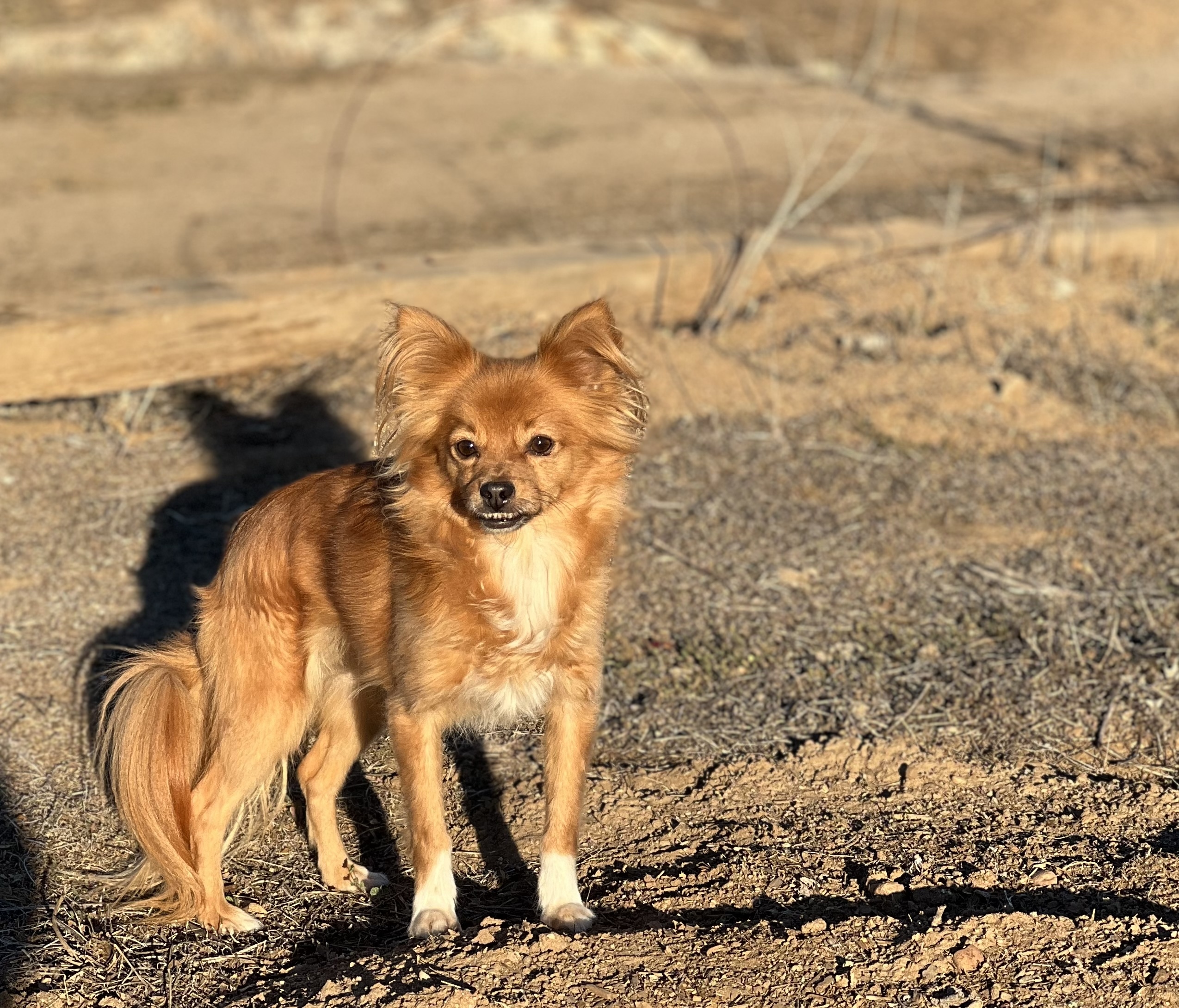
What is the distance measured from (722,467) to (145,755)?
3.46 meters

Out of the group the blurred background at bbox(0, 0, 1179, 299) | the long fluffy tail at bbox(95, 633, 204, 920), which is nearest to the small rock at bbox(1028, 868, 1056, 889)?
the long fluffy tail at bbox(95, 633, 204, 920)

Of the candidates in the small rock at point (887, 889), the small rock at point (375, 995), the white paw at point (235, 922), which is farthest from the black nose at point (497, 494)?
the small rock at point (887, 889)

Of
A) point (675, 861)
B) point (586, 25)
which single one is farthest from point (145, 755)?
point (586, 25)

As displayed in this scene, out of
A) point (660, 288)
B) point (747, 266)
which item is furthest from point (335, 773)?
point (747, 266)

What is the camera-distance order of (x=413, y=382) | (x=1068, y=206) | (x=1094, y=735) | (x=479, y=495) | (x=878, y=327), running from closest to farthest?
(x=479, y=495) < (x=413, y=382) < (x=1094, y=735) < (x=878, y=327) < (x=1068, y=206)

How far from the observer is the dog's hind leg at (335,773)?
4258 millimetres

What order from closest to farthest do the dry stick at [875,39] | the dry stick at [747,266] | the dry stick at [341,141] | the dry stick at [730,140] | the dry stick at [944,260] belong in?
the dry stick at [747,266] < the dry stick at [944,260] < the dry stick at [730,140] < the dry stick at [341,141] < the dry stick at [875,39]

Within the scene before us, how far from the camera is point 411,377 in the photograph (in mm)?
4086

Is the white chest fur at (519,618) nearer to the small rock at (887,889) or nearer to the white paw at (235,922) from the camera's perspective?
the white paw at (235,922)

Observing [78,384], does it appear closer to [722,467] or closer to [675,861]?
[722,467]

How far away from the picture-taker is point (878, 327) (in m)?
8.04

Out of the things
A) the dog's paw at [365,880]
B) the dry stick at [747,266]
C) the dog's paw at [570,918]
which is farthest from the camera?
the dry stick at [747,266]

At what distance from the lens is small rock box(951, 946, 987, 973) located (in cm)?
339

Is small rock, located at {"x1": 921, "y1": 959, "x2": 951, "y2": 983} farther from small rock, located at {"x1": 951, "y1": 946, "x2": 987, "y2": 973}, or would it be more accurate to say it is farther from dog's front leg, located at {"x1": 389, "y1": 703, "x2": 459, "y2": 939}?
dog's front leg, located at {"x1": 389, "y1": 703, "x2": 459, "y2": 939}
